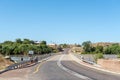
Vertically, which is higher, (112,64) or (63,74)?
(112,64)

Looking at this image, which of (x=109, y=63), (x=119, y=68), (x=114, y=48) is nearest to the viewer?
(x=119, y=68)

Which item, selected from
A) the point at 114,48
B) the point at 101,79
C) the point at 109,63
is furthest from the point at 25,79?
the point at 114,48

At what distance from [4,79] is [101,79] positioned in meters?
6.79

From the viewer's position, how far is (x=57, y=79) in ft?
74.7

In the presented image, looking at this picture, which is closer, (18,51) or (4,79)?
(4,79)

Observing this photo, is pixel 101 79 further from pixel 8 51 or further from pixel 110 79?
pixel 8 51

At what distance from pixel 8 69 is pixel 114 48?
162251 mm

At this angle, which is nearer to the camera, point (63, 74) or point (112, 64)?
point (63, 74)

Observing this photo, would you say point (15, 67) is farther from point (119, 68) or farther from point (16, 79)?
point (16, 79)

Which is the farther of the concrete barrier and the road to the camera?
the concrete barrier

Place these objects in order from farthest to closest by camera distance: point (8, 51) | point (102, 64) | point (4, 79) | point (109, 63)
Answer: point (8, 51) < point (102, 64) < point (109, 63) < point (4, 79)

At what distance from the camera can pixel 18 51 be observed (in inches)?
7495

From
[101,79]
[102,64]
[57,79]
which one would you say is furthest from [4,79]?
[102,64]

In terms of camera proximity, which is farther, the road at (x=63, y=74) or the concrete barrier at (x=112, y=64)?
the concrete barrier at (x=112, y=64)
